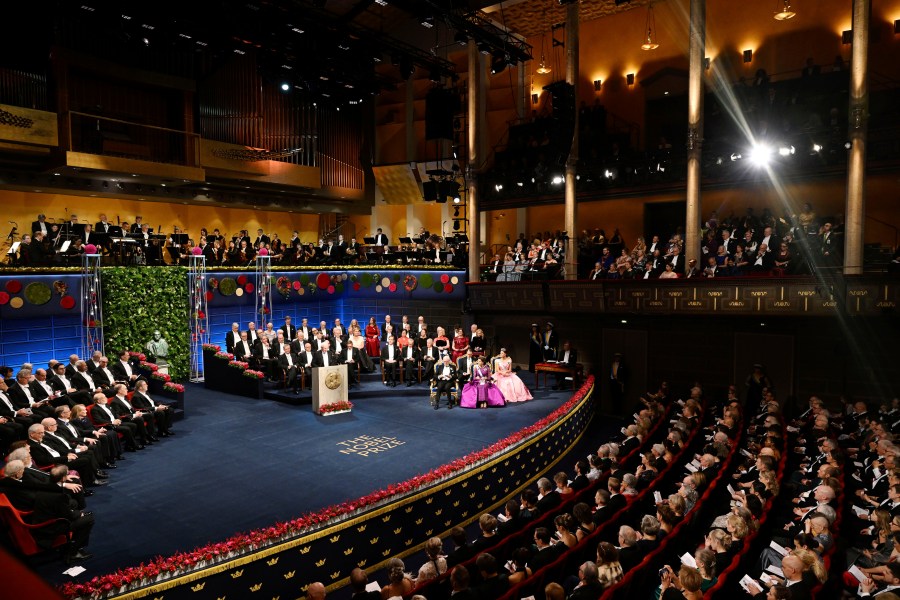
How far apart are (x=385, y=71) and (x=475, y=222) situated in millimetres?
8435

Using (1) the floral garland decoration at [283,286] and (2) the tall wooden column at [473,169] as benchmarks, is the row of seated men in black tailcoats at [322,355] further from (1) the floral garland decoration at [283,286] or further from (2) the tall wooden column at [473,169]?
(2) the tall wooden column at [473,169]

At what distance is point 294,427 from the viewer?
445 inches

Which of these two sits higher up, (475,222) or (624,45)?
(624,45)

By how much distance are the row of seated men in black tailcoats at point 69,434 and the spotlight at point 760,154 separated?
13.8 m

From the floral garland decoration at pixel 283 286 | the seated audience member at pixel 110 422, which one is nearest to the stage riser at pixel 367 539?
the seated audience member at pixel 110 422

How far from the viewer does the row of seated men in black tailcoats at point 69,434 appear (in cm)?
654

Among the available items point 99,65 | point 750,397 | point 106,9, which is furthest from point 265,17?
point 750,397

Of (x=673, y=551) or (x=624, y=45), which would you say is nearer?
(x=673, y=551)

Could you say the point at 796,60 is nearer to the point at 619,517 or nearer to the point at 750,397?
the point at 750,397

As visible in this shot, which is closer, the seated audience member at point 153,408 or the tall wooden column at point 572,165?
the seated audience member at point 153,408

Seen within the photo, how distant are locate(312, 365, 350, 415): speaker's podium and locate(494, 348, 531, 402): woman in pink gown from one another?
3372 mm

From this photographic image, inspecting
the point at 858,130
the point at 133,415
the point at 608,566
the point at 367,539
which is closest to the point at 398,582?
the point at 608,566

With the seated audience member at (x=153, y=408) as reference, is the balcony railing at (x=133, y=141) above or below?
above

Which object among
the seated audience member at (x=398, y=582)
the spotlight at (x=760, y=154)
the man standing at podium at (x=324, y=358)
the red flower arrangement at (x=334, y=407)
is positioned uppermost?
the spotlight at (x=760, y=154)
